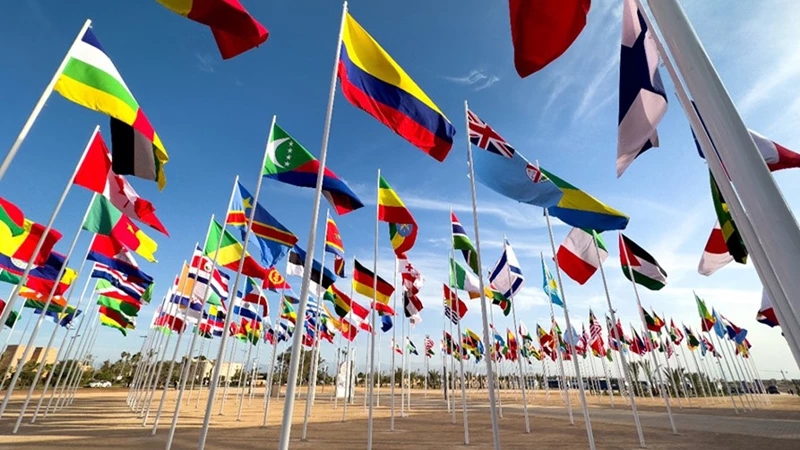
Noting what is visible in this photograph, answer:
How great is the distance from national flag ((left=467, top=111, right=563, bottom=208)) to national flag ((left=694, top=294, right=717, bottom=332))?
29781 millimetres

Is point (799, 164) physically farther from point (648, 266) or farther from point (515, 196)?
point (648, 266)

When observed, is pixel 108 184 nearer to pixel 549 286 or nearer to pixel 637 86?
pixel 637 86

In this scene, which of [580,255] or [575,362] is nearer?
[575,362]

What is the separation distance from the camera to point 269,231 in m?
11.2

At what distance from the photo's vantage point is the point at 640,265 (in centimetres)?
1471

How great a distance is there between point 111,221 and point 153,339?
17396 millimetres

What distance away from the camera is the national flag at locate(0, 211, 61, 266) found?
34.8ft

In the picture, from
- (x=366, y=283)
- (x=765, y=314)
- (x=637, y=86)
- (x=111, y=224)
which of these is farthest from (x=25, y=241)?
(x=765, y=314)

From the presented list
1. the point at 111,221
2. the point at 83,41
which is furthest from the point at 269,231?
the point at 83,41

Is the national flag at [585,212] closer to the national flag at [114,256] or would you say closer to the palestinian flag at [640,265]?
the palestinian flag at [640,265]

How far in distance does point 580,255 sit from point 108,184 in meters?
14.6

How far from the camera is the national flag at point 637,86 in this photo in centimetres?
489

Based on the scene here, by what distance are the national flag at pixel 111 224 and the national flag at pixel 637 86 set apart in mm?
12882

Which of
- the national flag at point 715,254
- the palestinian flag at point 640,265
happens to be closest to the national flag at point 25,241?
the national flag at point 715,254
